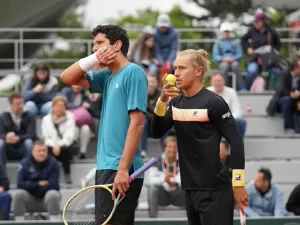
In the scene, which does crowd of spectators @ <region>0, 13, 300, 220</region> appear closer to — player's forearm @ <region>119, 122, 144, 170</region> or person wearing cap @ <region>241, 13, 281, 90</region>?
person wearing cap @ <region>241, 13, 281, 90</region>

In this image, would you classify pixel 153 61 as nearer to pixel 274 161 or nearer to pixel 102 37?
pixel 274 161

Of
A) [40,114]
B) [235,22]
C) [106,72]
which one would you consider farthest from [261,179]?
[235,22]

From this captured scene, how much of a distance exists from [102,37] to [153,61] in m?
9.03

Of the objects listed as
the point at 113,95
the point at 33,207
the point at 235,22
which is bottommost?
the point at 33,207

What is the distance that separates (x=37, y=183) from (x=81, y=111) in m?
2.14

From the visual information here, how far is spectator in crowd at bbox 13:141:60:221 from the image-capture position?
13867mm

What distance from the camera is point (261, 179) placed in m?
13.7

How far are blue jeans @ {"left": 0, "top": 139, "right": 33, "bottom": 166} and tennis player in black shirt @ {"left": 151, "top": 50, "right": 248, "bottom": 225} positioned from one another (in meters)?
6.87

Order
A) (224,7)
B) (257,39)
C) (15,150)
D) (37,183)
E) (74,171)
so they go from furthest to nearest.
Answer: (224,7)
(257,39)
(74,171)
(15,150)
(37,183)

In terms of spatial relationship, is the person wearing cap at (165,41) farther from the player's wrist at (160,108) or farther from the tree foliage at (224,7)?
the tree foliage at (224,7)

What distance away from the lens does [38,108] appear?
16641 mm

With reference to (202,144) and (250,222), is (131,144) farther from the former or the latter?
(250,222)

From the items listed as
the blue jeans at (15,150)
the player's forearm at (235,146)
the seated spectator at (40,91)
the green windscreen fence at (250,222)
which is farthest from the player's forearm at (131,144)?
the seated spectator at (40,91)

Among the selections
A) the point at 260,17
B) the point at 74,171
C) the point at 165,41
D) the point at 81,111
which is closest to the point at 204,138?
the point at 74,171
